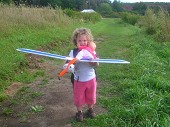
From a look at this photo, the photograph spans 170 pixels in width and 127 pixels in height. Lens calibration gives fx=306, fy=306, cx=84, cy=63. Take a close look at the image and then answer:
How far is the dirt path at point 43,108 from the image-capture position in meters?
4.45

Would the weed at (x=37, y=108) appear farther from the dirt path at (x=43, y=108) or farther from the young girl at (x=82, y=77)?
the young girl at (x=82, y=77)

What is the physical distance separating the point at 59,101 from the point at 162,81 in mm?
2121

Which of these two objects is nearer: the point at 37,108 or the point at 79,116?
the point at 79,116

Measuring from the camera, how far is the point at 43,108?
4.96 m

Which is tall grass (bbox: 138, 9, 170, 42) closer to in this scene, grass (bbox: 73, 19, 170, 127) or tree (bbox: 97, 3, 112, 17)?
grass (bbox: 73, 19, 170, 127)

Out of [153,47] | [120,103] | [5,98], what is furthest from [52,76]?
[153,47]

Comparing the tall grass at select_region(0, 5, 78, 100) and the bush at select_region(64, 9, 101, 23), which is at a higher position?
the tall grass at select_region(0, 5, 78, 100)

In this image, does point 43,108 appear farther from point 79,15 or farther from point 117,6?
point 117,6

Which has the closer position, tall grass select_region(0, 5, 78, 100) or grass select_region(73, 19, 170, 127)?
grass select_region(73, 19, 170, 127)

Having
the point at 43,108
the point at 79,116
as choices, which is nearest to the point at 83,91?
the point at 79,116

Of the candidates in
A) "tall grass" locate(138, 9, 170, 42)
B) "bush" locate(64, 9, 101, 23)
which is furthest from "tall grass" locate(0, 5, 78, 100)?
"bush" locate(64, 9, 101, 23)

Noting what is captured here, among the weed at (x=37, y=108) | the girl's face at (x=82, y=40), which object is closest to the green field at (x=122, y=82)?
the weed at (x=37, y=108)

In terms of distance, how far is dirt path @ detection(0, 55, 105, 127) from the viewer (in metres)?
4.45

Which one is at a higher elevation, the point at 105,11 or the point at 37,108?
the point at 37,108
